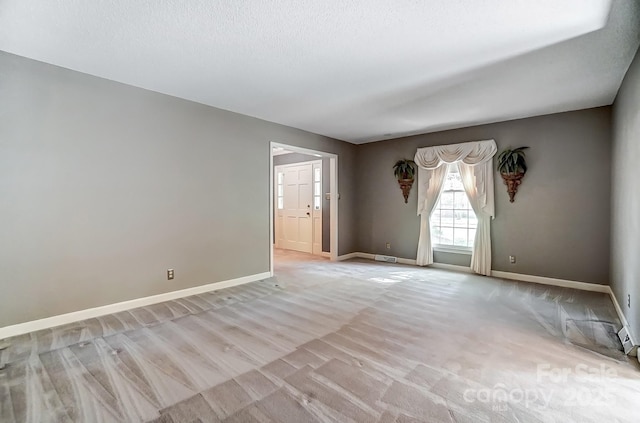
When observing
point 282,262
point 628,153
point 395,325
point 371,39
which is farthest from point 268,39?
point 282,262

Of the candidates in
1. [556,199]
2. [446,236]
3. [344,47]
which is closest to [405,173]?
[446,236]

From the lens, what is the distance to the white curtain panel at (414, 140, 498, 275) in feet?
16.3

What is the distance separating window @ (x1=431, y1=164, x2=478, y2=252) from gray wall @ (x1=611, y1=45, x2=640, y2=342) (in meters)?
1.86

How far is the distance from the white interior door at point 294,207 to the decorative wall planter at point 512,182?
12.9ft

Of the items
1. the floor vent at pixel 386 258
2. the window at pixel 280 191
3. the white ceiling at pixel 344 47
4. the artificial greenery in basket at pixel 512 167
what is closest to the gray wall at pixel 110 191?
the white ceiling at pixel 344 47

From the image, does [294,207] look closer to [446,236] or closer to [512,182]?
[446,236]

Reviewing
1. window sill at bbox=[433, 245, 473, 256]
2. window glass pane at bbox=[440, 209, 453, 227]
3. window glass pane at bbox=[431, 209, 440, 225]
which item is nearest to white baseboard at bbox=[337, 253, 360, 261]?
window sill at bbox=[433, 245, 473, 256]

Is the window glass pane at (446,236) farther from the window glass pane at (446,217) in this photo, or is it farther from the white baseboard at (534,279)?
the white baseboard at (534,279)

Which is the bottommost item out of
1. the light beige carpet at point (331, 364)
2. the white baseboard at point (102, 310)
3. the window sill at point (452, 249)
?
the light beige carpet at point (331, 364)

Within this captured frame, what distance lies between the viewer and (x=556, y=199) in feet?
14.6

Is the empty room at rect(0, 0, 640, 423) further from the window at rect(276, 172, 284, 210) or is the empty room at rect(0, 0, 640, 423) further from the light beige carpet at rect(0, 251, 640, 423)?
the window at rect(276, 172, 284, 210)

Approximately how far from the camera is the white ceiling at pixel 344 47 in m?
2.10

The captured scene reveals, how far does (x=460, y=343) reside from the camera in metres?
2.58

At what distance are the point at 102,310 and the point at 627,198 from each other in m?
5.38
